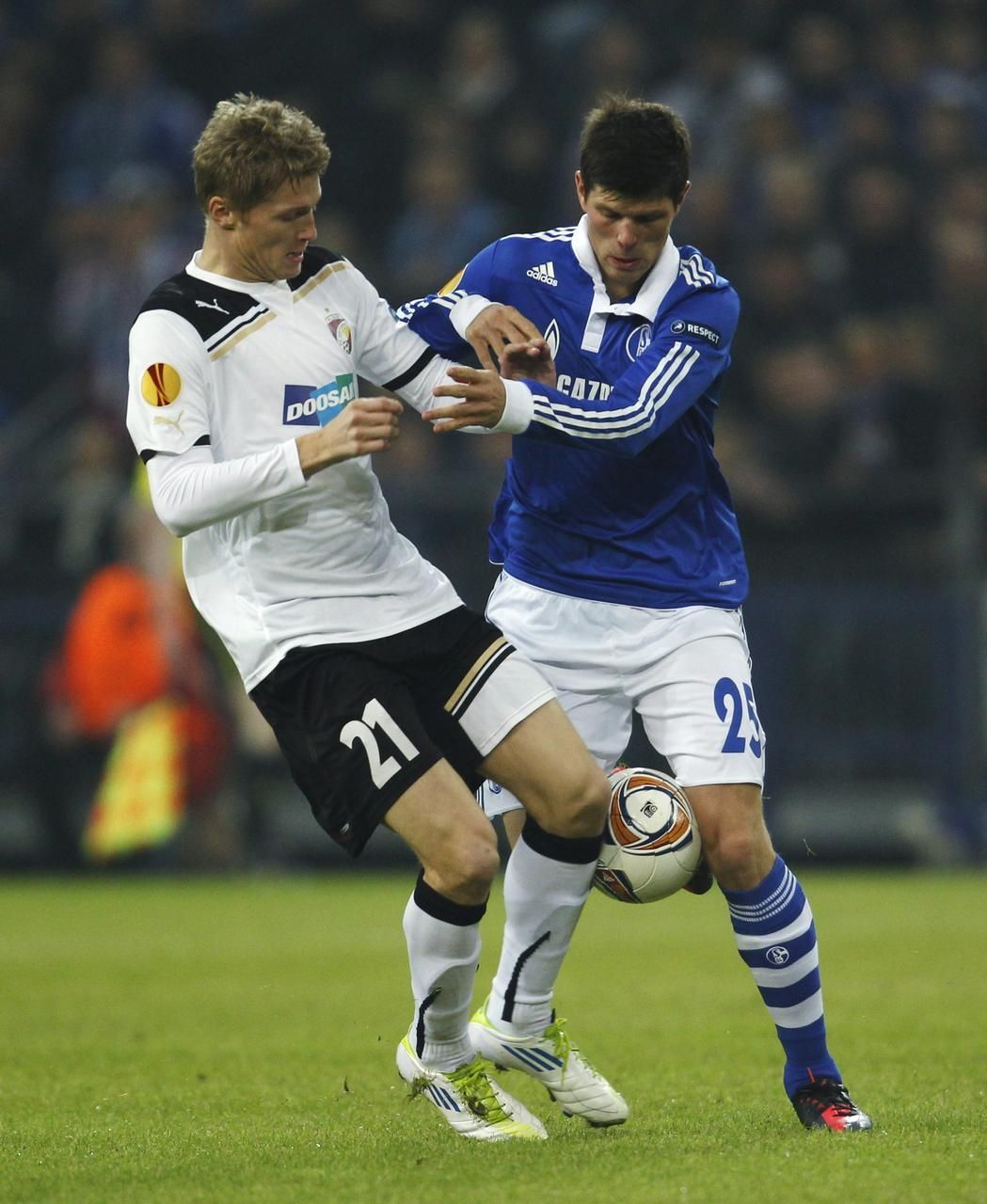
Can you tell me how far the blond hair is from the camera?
407cm

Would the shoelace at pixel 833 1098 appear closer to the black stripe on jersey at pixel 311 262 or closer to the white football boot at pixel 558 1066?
the white football boot at pixel 558 1066

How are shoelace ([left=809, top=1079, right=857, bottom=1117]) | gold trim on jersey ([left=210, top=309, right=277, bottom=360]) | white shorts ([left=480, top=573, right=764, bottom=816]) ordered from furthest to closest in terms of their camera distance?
1. white shorts ([left=480, top=573, right=764, bottom=816])
2. shoelace ([left=809, top=1079, right=857, bottom=1117])
3. gold trim on jersey ([left=210, top=309, right=277, bottom=360])

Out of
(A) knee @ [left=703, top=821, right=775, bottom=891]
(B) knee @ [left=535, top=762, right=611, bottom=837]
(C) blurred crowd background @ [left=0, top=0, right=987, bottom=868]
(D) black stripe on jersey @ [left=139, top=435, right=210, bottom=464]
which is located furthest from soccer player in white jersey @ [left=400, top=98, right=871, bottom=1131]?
(C) blurred crowd background @ [left=0, top=0, right=987, bottom=868]

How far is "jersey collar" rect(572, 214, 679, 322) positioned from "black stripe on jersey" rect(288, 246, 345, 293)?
0.64 meters

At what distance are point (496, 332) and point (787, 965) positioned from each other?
5.34 feet

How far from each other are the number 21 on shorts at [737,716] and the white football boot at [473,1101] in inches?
37.0

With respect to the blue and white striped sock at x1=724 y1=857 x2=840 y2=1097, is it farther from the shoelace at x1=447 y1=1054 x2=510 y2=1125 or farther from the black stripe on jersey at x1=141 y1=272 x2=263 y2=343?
the black stripe on jersey at x1=141 y1=272 x2=263 y2=343

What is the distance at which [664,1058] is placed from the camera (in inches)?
215

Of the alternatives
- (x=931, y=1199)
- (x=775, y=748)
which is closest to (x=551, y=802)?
(x=931, y=1199)

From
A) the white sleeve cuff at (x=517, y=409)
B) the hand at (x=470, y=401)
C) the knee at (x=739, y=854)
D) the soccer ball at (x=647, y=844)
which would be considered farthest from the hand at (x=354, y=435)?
the knee at (x=739, y=854)

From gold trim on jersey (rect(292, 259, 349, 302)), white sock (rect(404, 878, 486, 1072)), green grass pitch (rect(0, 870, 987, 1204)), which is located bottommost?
green grass pitch (rect(0, 870, 987, 1204))

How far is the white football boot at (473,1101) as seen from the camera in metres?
4.24

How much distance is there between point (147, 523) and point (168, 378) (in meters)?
7.11

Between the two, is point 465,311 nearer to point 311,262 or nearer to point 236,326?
point 311,262
